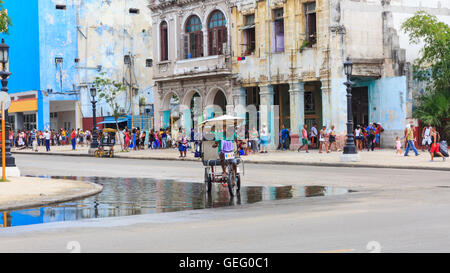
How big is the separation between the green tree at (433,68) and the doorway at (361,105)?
2.91m

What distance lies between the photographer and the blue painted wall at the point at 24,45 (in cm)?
6519

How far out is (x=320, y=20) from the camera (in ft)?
129

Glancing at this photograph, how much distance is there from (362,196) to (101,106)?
2157 inches

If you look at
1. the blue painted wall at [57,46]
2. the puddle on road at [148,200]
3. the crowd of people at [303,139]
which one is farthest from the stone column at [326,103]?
the blue painted wall at [57,46]

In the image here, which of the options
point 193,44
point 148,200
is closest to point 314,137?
point 193,44

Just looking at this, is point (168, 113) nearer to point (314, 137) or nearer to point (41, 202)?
point (314, 137)

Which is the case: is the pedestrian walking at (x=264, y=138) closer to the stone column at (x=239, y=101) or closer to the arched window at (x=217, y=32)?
the stone column at (x=239, y=101)

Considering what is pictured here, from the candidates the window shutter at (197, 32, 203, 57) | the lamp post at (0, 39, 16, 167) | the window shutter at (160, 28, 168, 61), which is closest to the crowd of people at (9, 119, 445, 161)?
the window shutter at (160, 28, 168, 61)

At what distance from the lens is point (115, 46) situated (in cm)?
6894

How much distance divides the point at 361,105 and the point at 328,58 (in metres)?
4.27

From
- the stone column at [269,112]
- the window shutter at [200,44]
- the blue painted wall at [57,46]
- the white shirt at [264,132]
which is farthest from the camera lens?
the blue painted wall at [57,46]

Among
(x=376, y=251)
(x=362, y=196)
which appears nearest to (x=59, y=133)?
(x=362, y=196)

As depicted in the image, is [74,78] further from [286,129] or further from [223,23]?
[286,129]

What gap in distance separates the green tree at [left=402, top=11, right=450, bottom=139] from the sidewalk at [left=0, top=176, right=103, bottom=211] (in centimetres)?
2365
